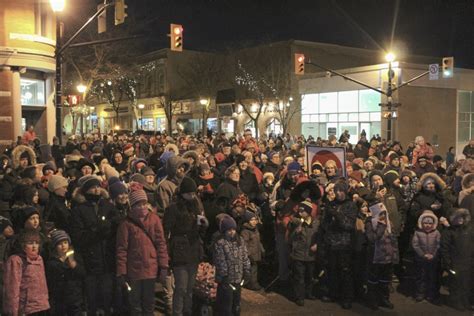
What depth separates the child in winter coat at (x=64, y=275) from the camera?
18.5ft

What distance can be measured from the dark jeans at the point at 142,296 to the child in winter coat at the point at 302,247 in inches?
85.5

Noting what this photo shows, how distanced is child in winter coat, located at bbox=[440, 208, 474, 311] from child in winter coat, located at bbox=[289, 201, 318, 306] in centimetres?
178

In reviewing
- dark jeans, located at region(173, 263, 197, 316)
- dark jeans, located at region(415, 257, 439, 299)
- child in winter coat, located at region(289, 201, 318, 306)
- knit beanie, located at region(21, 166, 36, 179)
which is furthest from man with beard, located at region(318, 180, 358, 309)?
knit beanie, located at region(21, 166, 36, 179)

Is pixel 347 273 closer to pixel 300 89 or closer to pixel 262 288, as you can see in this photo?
pixel 262 288

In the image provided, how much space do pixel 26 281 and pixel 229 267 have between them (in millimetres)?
2196

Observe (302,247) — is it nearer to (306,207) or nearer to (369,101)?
(306,207)

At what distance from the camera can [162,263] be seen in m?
5.75

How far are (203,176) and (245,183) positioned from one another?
0.85m

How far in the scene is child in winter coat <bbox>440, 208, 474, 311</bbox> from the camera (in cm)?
701

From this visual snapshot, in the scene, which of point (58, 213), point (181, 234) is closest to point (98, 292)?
point (181, 234)

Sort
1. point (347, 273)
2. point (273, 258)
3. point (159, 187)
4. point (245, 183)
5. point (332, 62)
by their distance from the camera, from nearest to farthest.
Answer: point (347, 273) → point (159, 187) → point (273, 258) → point (245, 183) → point (332, 62)

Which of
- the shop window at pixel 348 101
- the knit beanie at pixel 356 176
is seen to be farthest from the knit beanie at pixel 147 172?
the shop window at pixel 348 101

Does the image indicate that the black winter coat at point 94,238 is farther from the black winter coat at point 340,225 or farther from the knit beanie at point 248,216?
the black winter coat at point 340,225

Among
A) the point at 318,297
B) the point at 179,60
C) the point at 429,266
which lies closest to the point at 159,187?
the point at 318,297
